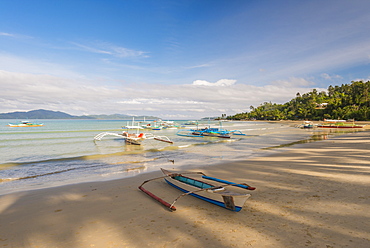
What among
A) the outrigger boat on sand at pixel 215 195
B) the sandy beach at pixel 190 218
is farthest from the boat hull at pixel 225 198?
the sandy beach at pixel 190 218

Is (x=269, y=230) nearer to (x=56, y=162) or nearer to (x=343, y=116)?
(x=56, y=162)

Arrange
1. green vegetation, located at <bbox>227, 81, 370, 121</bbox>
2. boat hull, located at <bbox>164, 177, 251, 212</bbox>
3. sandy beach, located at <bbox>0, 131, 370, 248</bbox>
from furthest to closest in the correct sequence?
1. green vegetation, located at <bbox>227, 81, 370, 121</bbox>
2. boat hull, located at <bbox>164, 177, 251, 212</bbox>
3. sandy beach, located at <bbox>0, 131, 370, 248</bbox>

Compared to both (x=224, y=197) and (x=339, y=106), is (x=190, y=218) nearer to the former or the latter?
(x=224, y=197)

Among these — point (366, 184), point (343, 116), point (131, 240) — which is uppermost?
point (343, 116)

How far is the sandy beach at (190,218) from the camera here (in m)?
4.43

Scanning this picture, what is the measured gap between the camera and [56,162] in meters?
16.1

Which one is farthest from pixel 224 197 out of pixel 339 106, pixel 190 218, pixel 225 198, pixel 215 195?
pixel 339 106

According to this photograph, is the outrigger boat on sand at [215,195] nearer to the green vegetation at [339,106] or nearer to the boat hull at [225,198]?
the boat hull at [225,198]

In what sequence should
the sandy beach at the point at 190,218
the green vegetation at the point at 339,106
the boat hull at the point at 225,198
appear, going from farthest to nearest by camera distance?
the green vegetation at the point at 339,106
the boat hull at the point at 225,198
the sandy beach at the point at 190,218

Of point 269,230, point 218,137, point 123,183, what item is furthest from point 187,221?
point 218,137

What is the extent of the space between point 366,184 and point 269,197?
4.30 m

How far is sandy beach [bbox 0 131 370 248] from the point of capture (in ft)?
14.5

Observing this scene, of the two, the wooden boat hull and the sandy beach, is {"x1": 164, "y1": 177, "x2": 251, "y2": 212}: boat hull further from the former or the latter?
the sandy beach

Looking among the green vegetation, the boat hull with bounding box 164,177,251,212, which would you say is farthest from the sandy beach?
the green vegetation
